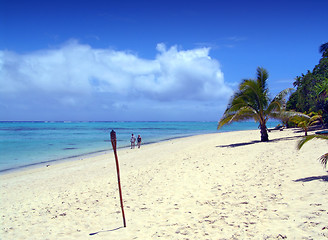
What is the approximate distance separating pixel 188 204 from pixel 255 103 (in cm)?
1332

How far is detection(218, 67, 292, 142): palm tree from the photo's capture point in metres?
17.4

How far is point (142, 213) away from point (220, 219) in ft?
6.18

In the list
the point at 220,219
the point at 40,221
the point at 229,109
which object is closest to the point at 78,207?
the point at 40,221

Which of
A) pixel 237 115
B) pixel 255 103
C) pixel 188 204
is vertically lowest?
pixel 188 204

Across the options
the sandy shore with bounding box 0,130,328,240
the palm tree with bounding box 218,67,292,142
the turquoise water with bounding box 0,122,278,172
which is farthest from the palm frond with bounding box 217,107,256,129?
the turquoise water with bounding box 0,122,278,172

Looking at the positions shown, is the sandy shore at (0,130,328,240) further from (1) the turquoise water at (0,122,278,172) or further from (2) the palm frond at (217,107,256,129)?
(1) the turquoise water at (0,122,278,172)

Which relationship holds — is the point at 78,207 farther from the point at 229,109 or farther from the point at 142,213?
the point at 229,109

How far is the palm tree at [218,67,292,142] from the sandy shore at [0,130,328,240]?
755 cm

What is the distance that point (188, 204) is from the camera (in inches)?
250

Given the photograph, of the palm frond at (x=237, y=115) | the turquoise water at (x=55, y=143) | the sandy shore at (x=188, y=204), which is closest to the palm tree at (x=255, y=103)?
the palm frond at (x=237, y=115)

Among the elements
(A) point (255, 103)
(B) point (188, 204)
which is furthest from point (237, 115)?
(B) point (188, 204)

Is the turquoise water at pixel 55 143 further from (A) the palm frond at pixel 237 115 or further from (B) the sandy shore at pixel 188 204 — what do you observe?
(A) the palm frond at pixel 237 115

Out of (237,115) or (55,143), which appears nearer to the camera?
(237,115)

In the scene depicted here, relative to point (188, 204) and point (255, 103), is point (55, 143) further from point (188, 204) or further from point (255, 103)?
point (188, 204)
